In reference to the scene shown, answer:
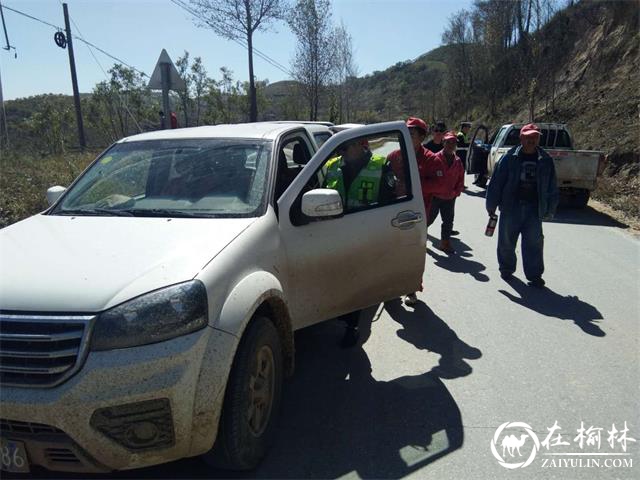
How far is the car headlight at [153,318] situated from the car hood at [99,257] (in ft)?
0.17

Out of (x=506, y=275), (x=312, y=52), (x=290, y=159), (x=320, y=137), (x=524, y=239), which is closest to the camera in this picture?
(x=290, y=159)

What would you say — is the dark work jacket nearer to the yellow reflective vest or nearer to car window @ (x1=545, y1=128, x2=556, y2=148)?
the yellow reflective vest

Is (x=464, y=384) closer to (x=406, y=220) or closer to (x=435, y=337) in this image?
(x=435, y=337)

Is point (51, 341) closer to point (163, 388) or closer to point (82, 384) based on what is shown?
point (82, 384)

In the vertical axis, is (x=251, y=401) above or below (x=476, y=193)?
above

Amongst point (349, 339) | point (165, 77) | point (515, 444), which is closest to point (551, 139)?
point (165, 77)

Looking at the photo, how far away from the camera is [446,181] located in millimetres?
7297

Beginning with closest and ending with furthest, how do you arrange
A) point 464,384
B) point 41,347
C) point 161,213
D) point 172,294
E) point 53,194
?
point 41,347 < point 172,294 < point 161,213 < point 464,384 < point 53,194

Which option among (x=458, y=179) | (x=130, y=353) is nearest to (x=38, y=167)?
(x=458, y=179)

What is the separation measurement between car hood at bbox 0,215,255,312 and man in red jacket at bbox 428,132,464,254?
15.0ft

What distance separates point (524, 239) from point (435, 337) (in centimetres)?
232

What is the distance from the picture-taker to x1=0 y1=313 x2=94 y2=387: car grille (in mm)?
Result: 2186

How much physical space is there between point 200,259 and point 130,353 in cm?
57

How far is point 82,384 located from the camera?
215 centimetres
